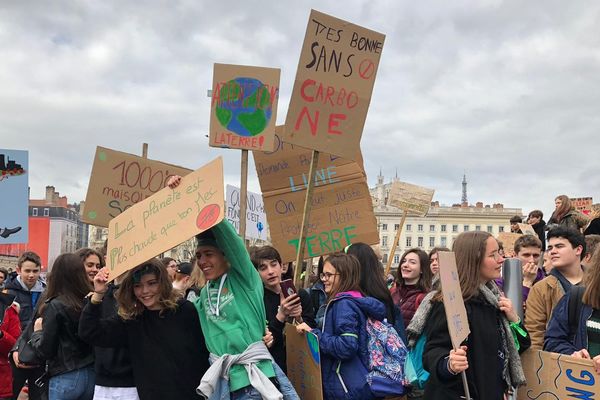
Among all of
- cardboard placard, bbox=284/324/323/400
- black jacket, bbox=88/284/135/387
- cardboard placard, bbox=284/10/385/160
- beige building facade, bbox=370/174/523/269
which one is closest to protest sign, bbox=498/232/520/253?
cardboard placard, bbox=284/10/385/160

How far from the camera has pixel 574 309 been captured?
155 inches

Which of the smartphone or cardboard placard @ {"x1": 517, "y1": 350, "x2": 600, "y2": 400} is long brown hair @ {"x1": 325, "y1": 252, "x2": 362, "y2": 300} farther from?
cardboard placard @ {"x1": 517, "y1": 350, "x2": 600, "y2": 400}

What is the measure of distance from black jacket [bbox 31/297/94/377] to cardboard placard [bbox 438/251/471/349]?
94.1 inches

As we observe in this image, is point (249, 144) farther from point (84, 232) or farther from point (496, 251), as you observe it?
point (84, 232)

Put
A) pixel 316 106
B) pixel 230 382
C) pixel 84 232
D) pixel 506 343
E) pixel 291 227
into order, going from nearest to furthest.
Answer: pixel 230 382, pixel 506 343, pixel 316 106, pixel 291 227, pixel 84 232

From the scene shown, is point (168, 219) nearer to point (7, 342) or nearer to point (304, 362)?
point (304, 362)

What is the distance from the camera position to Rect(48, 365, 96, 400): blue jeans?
4.21m

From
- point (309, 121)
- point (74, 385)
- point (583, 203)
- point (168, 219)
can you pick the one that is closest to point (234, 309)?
point (168, 219)

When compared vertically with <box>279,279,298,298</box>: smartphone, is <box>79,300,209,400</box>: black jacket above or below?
below

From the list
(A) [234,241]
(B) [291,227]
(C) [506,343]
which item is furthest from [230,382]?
(B) [291,227]

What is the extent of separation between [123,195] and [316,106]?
1835mm

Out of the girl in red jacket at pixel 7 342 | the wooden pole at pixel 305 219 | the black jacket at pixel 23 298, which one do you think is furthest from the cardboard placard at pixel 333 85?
the black jacket at pixel 23 298

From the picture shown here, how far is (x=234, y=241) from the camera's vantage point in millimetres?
3697

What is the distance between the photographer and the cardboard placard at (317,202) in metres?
6.57
